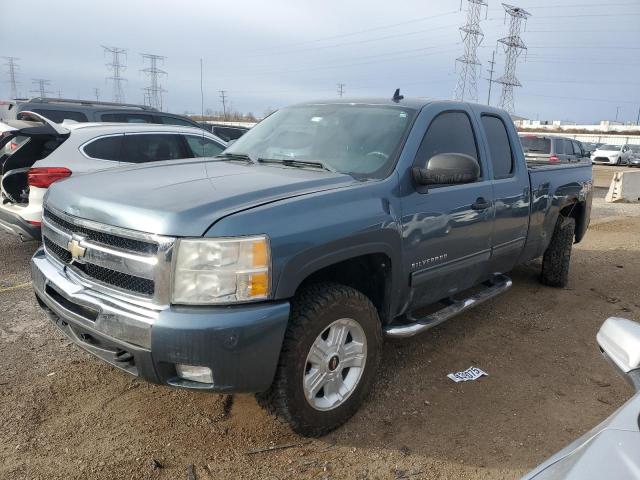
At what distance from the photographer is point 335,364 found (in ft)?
9.39

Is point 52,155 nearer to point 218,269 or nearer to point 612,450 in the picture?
point 218,269

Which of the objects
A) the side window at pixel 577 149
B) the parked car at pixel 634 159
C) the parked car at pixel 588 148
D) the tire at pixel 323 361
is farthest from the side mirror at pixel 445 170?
the parked car at pixel 634 159

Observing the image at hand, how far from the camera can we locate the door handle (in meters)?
3.75

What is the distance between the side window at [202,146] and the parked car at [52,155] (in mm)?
394

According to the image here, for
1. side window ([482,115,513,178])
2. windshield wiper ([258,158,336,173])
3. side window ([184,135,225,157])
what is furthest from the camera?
side window ([184,135,225,157])

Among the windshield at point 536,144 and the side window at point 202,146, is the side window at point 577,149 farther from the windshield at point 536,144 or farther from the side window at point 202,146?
the side window at point 202,146

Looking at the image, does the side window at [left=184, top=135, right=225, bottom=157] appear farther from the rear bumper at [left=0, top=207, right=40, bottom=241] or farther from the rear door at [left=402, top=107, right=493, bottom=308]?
the rear door at [left=402, top=107, right=493, bottom=308]

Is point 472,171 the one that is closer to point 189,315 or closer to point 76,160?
point 189,315

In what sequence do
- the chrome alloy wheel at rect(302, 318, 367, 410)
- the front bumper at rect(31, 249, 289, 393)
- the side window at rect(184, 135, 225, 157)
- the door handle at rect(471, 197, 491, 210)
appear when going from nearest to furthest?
the front bumper at rect(31, 249, 289, 393)
the chrome alloy wheel at rect(302, 318, 367, 410)
the door handle at rect(471, 197, 491, 210)
the side window at rect(184, 135, 225, 157)

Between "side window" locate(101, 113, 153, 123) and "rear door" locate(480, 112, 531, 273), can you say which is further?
"side window" locate(101, 113, 153, 123)

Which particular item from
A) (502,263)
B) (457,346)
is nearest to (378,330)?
(457,346)

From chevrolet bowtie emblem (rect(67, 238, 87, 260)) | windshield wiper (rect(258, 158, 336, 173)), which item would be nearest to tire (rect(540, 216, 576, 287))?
windshield wiper (rect(258, 158, 336, 173))

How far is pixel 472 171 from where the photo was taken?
3.28 m

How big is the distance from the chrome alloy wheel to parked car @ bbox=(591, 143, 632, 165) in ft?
110
